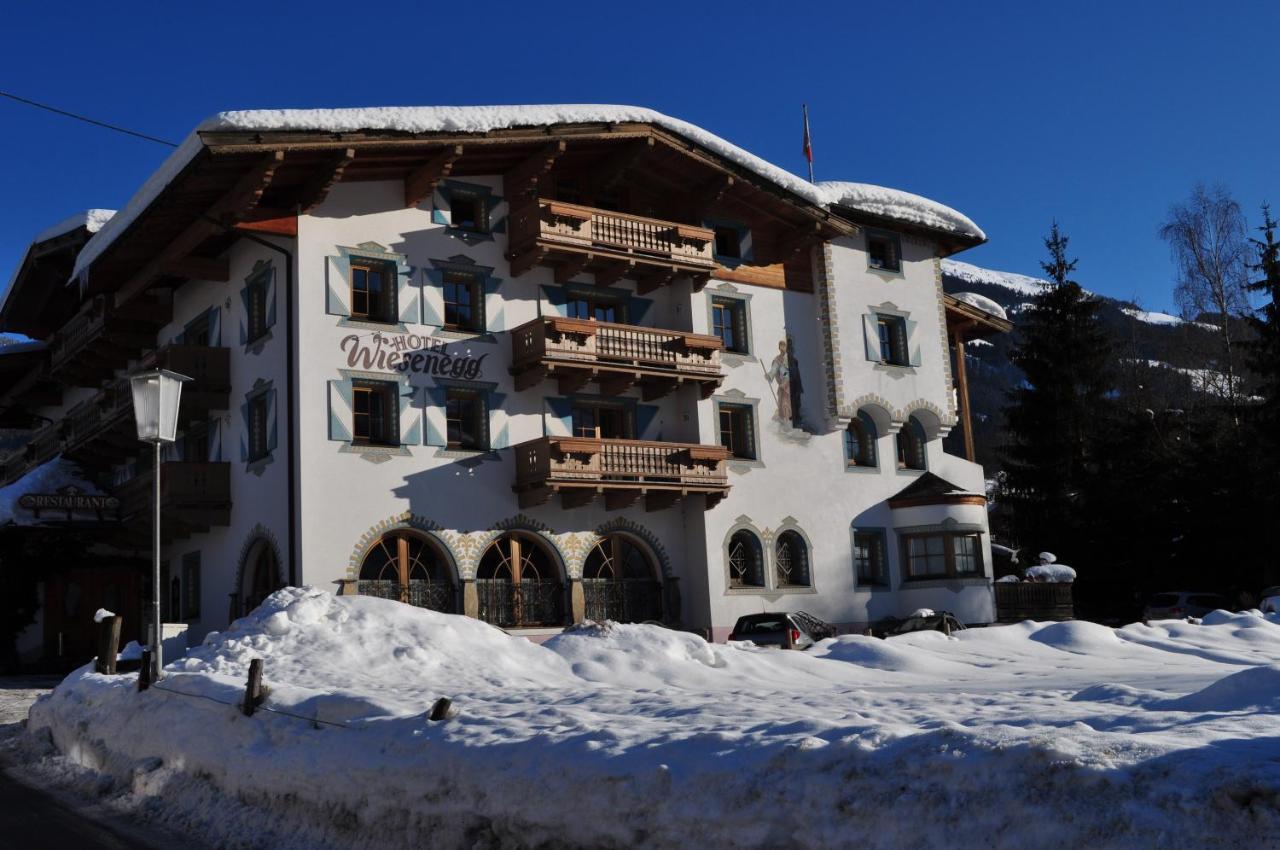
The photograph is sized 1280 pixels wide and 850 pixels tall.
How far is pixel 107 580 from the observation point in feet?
114

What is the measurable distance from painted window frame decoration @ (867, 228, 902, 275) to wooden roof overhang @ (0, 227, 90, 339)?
845 inches

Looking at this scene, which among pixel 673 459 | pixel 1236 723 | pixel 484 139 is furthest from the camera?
pixel 673 459

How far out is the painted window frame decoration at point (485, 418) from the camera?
89.4 ft

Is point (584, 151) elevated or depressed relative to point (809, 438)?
elevated

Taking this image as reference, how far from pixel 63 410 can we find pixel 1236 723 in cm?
4101

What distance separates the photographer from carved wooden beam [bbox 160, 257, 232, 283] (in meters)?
28.3

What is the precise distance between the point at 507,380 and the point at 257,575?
694 centimetres

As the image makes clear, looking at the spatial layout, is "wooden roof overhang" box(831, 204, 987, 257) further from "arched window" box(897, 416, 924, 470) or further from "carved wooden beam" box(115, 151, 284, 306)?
"carved wooden beam" box(115, 151, 284, 306)

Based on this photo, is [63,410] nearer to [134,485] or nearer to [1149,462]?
[134,485]

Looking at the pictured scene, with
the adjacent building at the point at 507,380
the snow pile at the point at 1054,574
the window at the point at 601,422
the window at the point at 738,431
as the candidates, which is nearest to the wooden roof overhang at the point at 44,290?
the adjacent building at the point at 507,380

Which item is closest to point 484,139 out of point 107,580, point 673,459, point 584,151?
point 584,151

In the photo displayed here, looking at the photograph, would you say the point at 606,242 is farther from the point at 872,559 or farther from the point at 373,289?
the point at 872,559

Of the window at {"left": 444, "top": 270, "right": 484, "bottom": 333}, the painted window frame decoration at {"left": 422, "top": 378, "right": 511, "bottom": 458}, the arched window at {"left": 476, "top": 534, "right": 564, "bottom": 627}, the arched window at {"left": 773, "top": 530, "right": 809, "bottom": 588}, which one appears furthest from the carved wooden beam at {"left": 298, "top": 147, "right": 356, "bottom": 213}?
the arched window at {"left": 773, "top": 530, "right": 809, "bottom": 588}

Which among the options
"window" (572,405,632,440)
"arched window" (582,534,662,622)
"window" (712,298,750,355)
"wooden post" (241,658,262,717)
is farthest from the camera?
"window" (712,298,750,355)
